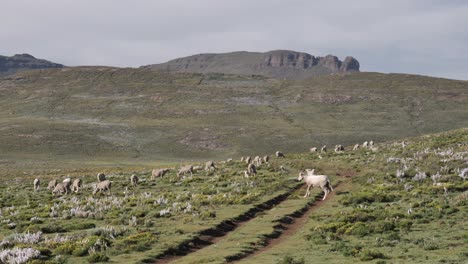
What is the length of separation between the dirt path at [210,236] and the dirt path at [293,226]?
2462mm

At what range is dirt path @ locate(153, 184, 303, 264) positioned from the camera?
21.4 m

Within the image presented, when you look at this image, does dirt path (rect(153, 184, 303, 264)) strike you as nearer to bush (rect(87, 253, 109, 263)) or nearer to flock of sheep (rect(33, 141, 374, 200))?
bush (rect(87, 253, 109, 263))

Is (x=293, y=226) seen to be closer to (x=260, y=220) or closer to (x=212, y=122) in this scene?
(x=260, y=220)

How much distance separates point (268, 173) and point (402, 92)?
149 meters

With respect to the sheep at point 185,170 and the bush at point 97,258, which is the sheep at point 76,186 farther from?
the bush at point 97,258

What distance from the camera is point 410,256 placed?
18.5 meters

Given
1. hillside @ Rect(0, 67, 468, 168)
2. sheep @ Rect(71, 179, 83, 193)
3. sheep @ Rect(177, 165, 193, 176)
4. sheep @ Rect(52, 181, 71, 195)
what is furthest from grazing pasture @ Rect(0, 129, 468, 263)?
hillside @ Rect(0, 67, 468, 168)

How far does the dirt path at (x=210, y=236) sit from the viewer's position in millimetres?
21436

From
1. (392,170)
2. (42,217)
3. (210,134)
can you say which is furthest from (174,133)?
(42,217)

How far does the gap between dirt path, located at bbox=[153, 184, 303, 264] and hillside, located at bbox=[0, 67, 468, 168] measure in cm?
7731

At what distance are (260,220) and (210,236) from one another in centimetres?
423

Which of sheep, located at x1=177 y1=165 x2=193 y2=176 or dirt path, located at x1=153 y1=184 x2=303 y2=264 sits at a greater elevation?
sheep, located at x1=177 y1=165 x2=193 y2=176


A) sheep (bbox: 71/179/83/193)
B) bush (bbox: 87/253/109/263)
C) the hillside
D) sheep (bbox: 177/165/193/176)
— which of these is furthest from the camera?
the hillside

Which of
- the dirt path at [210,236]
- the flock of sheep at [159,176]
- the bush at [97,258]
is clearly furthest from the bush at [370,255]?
the flock of sheep at [159,176]
